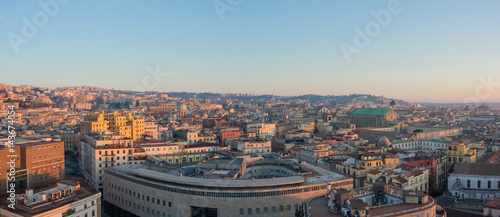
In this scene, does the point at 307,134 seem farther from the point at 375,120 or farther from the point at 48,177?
the point at 48,177

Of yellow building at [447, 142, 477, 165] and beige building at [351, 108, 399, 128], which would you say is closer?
yellow building at [447, 142, 477, 165]

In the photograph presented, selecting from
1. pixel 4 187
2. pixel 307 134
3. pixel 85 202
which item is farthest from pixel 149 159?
pixel 307 134

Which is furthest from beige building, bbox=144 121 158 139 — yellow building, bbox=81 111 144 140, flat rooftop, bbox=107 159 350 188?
flat rooftop, bbox=107 159 350 188

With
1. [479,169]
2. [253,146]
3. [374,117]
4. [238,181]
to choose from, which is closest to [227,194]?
[238,181]

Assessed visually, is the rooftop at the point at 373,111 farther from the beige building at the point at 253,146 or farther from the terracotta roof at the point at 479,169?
the terracotta roof at the point at 479,169

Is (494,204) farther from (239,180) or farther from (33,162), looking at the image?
(33,162)

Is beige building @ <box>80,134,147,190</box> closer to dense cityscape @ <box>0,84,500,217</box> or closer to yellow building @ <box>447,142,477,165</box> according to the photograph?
dense cityscape @ <box>0,84,500,217</box>
